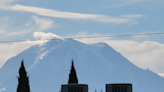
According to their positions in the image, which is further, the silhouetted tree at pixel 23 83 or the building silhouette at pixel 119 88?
the silhouetted tree at pixel 23 83

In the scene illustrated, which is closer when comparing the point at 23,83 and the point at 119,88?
the point at 119,88

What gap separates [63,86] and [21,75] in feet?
55.1

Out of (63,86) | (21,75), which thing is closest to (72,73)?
(21,75)

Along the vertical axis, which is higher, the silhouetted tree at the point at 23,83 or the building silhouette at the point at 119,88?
the silhouetted tree at the point at 23,83

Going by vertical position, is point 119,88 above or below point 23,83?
below

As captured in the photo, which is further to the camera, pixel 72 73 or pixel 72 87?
pixel 72 73

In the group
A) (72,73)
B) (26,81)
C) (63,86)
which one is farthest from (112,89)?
(72,73)

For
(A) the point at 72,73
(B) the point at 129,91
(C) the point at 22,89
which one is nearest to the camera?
(B) the point at 129,91

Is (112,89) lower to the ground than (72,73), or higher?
lower

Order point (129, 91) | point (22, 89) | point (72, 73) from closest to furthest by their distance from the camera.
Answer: point (129, 91)
point (22, 89)
point (72, 73)

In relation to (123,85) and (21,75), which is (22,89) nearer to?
(21,75)

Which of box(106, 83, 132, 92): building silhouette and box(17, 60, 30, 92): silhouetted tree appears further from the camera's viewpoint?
box(17, 60, 30, 92): silhouetted tree

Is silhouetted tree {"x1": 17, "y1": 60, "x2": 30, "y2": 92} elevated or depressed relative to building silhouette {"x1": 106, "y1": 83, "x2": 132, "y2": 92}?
elevated

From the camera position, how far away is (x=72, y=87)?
192ft
